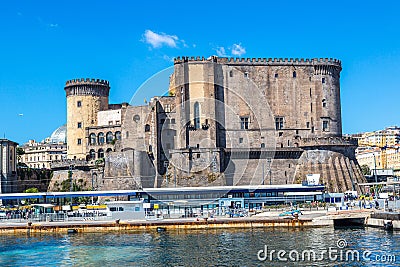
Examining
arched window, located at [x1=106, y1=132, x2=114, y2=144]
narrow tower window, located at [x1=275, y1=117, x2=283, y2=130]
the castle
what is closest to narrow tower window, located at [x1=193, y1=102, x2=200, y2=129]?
the castle

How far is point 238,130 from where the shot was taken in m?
85.4

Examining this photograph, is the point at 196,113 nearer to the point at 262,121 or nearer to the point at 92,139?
the point at 262,121

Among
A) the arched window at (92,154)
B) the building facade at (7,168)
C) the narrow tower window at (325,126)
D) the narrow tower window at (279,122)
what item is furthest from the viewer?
the arched window at (92,154)

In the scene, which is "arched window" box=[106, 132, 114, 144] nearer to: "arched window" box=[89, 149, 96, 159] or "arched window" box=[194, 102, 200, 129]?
"arched window" box=[89, 149, 96, 159]

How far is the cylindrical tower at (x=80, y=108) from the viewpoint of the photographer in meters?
97.8

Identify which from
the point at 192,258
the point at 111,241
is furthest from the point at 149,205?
the point at 192,258

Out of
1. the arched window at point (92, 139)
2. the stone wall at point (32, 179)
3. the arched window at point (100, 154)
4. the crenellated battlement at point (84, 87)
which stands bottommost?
the stone wall at point (32, 179)

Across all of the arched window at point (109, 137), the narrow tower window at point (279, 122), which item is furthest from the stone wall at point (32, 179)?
the narrow tower window at point (279, 122)

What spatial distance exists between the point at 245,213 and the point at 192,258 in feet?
72.6

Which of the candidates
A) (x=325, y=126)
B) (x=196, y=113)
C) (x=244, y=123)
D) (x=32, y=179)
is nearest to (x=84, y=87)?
(x=32, y=179)

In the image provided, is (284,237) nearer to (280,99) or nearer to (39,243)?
(39,243)

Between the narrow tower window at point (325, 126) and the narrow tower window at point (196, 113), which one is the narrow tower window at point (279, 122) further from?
the narrow tower window at point (196, 113)

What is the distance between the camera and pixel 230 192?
69.4m

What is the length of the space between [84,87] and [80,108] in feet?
11.8
